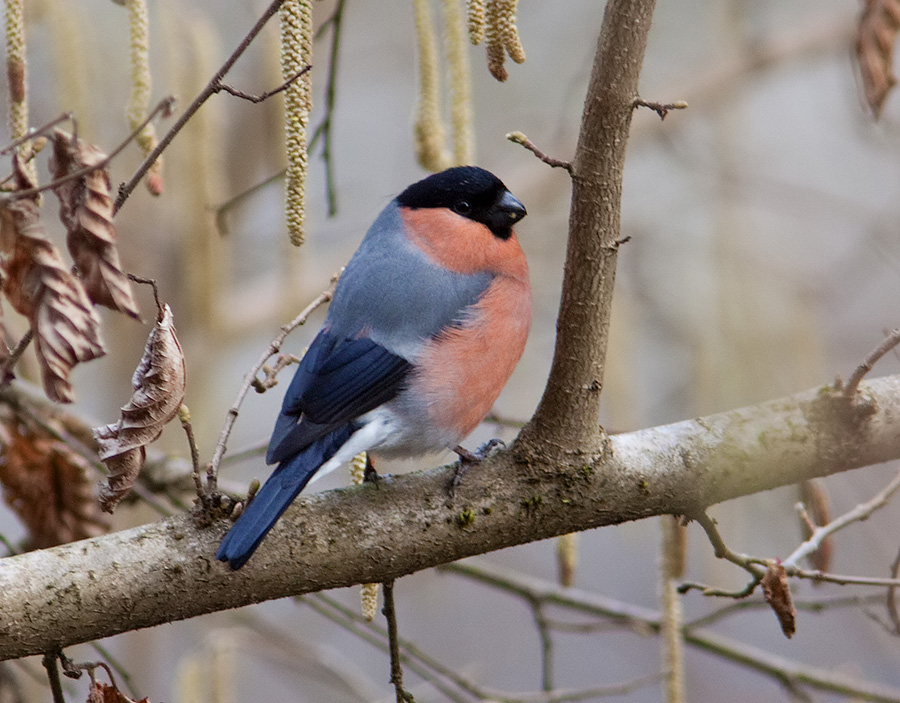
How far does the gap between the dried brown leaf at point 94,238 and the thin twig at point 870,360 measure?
40.3 inches

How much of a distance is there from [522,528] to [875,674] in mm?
4076

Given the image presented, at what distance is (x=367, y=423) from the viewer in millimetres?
1924

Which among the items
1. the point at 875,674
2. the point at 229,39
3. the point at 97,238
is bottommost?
the point at 875,674

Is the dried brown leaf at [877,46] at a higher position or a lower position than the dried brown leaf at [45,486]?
higher

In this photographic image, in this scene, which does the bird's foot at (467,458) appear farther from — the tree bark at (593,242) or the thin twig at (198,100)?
the thin twig at (198,100)

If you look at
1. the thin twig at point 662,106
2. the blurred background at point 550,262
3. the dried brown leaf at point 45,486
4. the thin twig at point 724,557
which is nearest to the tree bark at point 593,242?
the thin twig at point 662,106

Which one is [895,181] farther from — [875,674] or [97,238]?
[97,238]

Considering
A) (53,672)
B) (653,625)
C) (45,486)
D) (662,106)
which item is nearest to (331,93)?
(662,106)

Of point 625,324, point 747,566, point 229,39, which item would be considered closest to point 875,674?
point 625,324

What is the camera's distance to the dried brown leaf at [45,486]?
1.88 meters

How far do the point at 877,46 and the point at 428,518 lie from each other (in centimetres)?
108

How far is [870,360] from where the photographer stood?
150 cm

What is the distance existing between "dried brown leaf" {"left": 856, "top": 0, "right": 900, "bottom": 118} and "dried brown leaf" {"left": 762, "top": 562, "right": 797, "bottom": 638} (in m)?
0.78

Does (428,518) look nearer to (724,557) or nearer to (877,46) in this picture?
(724,557)
